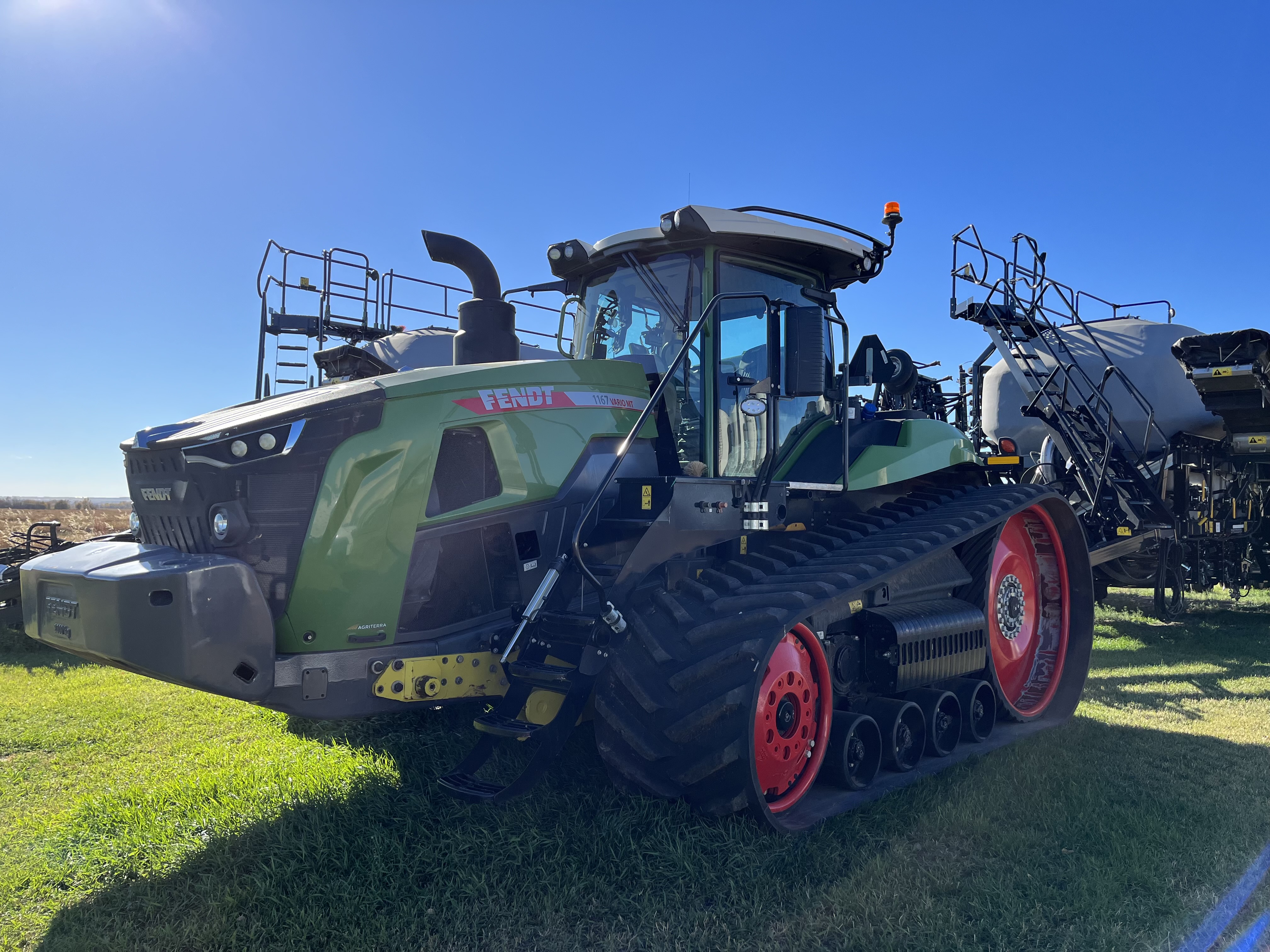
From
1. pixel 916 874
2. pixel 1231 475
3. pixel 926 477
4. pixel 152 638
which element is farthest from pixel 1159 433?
pixel 152 638

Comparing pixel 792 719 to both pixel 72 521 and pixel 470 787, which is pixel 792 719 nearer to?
pixel 470 787

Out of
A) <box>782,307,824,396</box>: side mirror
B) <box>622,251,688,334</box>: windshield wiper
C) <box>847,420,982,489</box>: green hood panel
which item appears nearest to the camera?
<box>782,307,824,396</box>: side mirror

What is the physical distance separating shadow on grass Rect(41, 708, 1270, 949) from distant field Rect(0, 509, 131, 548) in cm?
658

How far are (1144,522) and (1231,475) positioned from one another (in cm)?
210

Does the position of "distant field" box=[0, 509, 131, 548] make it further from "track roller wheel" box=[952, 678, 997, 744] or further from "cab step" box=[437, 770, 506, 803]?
"track roller wheel" box=[952, 678, 997, 744]

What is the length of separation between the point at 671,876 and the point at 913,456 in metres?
3.16

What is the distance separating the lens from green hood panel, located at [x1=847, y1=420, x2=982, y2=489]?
5223mm

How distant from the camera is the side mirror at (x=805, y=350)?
4262 millimetres

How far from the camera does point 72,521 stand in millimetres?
21969

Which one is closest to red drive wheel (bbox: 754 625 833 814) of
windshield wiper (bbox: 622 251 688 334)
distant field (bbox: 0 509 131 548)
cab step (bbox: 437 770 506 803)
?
cab step (bbox: 437 770 506 803)

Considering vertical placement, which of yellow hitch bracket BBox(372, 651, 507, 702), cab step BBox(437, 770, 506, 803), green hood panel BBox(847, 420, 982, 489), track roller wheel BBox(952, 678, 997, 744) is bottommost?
track roller wheel BBox(952, 678, 997, 744)

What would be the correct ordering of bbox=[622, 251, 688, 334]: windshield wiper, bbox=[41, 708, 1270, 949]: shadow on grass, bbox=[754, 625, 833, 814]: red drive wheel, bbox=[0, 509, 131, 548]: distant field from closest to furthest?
bbox=[41, 708, 1270, 949]: shadow on grass → bbox=[754, 625, 833, 814]: red drive wheel → bbox=[622, 251, 688, 334]: windshield wiper → bbox=[0, 509, 131, 548]: distant field

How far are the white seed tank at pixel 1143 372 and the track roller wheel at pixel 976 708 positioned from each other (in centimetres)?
632

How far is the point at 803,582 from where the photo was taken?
4066 millimetres
